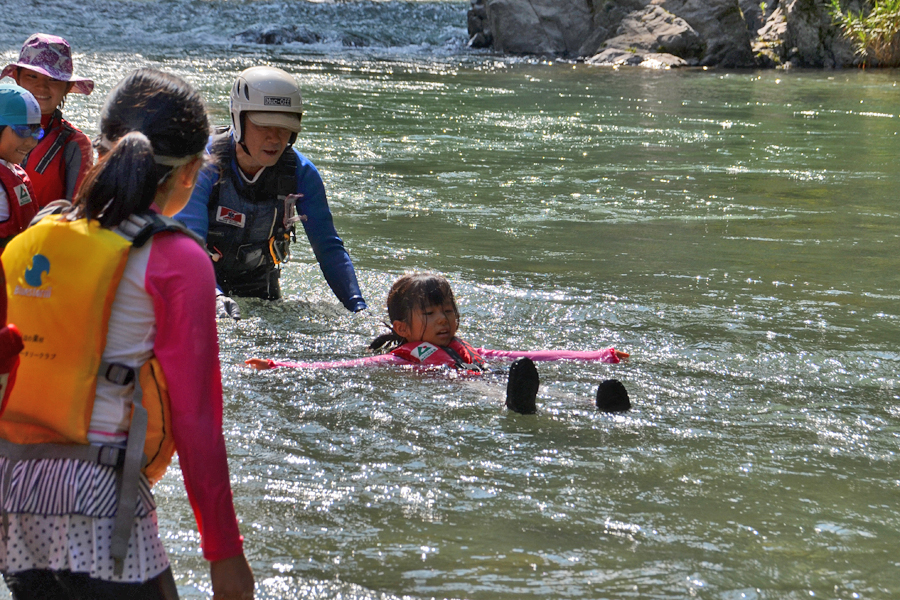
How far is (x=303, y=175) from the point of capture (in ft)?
20.8

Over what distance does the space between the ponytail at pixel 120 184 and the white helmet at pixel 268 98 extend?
132 inches

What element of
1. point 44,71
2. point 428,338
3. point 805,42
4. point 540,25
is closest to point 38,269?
point 44,71

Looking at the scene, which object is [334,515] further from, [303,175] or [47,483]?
[303,175]

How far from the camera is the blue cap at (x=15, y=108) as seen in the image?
4551mm

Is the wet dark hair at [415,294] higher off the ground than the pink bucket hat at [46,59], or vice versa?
the pink bucket hat at [46,59]

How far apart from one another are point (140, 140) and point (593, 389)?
11.9 feet

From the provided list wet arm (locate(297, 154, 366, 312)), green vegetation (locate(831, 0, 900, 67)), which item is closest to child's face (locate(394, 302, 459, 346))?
wet arm (locate(297, 154, 366, 312))

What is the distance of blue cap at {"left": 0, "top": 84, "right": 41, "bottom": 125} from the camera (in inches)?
179

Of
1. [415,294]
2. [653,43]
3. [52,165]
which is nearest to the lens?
[52,165]

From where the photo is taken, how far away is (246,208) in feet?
20.7

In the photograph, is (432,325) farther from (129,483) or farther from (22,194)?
(129,483)

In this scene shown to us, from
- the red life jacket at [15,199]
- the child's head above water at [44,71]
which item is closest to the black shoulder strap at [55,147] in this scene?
the child's head above water at [44,71]

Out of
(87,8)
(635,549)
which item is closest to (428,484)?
(635,549)

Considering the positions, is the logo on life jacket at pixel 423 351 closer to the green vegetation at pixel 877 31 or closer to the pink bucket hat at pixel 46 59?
the pink bucket hat at pixel 46 59
